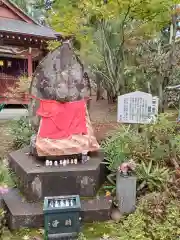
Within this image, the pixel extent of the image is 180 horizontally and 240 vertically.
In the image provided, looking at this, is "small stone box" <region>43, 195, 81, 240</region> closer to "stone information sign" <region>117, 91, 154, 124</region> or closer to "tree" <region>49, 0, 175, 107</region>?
"stone information sign" <region>117, 91, 154, 124</region>

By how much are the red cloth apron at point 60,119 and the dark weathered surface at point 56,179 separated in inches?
20.7

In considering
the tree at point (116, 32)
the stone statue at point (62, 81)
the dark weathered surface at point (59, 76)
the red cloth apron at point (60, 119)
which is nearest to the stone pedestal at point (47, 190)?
the stone statue at point (62, 81)

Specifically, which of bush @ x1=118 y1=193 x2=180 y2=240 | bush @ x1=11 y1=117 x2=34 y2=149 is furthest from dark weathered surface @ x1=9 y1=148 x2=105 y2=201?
bush @ x1=11 y1=117 x2=34 y2=149

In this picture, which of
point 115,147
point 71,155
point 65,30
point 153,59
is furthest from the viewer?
point 65,30

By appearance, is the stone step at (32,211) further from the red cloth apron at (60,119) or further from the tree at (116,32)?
the tree at (116,32)

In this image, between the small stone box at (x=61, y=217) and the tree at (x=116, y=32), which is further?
the tree at (x=116, y=32)

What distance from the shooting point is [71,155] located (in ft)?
15.0

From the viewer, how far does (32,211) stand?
395 cm

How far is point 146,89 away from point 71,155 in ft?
15.9

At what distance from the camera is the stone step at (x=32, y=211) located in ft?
12.7

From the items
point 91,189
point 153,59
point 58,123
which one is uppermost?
point 153,59

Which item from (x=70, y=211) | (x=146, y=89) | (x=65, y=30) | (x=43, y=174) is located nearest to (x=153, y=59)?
(x=146, y=89)

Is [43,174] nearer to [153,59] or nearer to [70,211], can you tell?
[70,211]

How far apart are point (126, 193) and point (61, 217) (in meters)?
1.15
